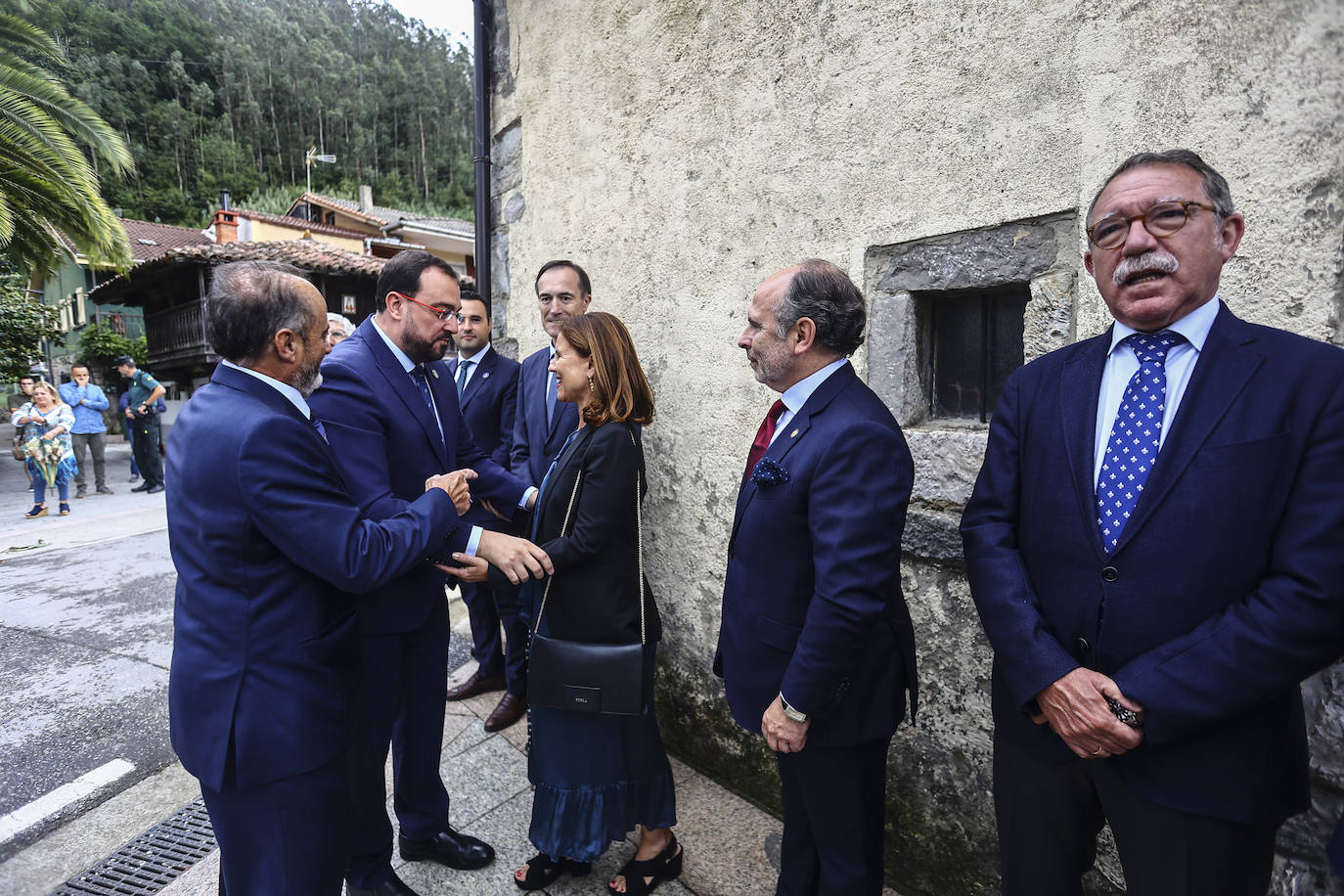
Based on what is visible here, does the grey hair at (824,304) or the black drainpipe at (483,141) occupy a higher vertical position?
the black drainpipe at (483,141)

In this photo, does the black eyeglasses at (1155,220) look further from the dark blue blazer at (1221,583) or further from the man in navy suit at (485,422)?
the man in navy suit at (485,422)

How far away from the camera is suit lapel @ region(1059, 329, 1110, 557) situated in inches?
58.7

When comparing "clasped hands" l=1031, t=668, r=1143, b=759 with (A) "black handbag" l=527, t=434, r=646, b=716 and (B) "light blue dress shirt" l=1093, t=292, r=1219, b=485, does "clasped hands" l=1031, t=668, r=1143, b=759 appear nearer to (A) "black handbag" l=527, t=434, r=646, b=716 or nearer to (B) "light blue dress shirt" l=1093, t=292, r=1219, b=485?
(B) "light blue dress shirt" l=1093, t=292, r=1219, b=485

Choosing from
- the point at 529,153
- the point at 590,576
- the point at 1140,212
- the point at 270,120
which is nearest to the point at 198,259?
the point at 529,153

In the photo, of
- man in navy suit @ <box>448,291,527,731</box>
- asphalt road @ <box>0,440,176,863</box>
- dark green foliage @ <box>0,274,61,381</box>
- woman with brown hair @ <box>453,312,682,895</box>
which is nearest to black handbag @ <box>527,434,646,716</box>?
woman with brown hair @ <box>453,312,682,895</box>

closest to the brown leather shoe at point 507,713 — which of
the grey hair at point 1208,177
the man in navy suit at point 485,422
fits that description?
the man in navy suit at point 485,422

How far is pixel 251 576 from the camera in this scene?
1.68 m

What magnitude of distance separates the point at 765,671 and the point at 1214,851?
97 centimetres

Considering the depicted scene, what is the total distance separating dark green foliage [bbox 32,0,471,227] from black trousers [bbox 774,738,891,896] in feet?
159

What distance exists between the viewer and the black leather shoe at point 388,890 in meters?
2.33

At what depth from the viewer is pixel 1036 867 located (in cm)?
157

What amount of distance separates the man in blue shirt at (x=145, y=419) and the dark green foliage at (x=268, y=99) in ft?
118

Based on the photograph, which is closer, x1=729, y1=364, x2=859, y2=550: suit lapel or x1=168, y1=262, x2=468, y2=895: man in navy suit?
x1=168, y1=262, x2=468, y2=895: man in navy suit

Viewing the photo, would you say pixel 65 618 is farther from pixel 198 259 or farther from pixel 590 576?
pixel 198 259
